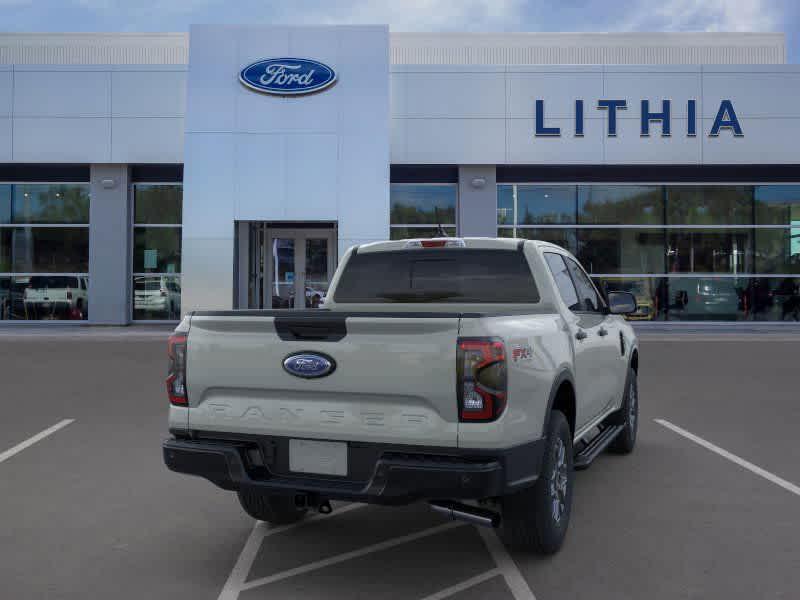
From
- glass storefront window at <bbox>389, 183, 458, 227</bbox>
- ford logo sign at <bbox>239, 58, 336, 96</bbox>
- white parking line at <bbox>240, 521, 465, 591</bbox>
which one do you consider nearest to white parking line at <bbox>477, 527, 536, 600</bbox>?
white parking line at <bbox>240, 521, 465, 591</bbox>

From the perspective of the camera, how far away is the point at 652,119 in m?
21.4

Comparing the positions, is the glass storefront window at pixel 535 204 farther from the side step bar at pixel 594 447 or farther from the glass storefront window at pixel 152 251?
the side step bar at pixel 594 447

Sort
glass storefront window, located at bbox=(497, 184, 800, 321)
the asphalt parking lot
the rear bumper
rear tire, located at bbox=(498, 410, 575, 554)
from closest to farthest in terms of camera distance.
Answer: the rear bumper → the asphalt parking lot → rear tire, located at bbox=(498, 410, 575, 554) → glass storefront window, located at bbox=(497, 184, 800, 321)

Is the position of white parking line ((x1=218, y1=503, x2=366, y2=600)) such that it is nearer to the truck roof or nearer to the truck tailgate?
the truck tailgate

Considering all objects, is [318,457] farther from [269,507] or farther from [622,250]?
[622,250]

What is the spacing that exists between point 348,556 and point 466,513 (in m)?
0.85

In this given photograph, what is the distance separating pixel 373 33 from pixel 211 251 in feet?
24.1

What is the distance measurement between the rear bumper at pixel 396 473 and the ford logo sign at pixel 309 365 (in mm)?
392

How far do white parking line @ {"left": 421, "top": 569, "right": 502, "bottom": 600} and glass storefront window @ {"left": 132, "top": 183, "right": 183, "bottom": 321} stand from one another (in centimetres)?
2042

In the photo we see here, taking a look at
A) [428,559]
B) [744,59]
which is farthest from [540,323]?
[744,59]

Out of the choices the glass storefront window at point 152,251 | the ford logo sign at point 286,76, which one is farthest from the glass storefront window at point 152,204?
the ford logo sign at point 286,76

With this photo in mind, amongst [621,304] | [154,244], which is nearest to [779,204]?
[154,244]

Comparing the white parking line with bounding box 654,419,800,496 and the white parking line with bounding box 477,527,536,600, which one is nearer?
the white parking line with bounding box 477,527,536,600

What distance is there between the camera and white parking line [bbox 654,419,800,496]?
5.75 m
